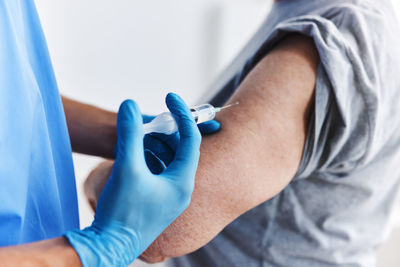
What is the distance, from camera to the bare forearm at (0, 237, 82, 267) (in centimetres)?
41

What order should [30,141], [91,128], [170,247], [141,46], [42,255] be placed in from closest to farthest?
[42,255] → [30,141] → [170,247] → [91,128] → [141,46]

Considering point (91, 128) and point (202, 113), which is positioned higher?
point (202, 113)

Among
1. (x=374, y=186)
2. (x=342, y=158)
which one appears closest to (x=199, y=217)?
(x=342, y=158)

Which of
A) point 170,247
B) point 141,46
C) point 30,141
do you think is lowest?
point 170,247

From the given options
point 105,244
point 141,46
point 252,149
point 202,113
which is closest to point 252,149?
point 252,149

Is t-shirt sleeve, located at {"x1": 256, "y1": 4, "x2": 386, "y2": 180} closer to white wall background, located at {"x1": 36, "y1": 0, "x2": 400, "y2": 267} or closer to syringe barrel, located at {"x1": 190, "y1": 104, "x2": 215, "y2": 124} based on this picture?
syringe barrel, located at {"x1": 190, "y1": 104, "x2": 215, "y2": 124}

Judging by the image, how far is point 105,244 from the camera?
0.47m

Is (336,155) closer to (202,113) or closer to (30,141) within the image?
(202,113)

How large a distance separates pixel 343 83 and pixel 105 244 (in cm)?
53

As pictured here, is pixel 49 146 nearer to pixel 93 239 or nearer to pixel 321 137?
pixel 93 239

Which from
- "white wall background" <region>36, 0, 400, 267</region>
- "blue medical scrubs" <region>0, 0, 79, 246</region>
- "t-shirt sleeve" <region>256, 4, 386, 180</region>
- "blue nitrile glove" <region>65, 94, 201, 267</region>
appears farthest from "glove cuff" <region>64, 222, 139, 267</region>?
"white wall background" <region>36, 0, 400, 267</region>

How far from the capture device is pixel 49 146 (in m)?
0.62

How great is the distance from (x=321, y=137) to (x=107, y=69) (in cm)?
129

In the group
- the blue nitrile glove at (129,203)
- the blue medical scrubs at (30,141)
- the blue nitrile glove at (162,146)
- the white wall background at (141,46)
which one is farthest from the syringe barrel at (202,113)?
the white wall background at (141,46)
